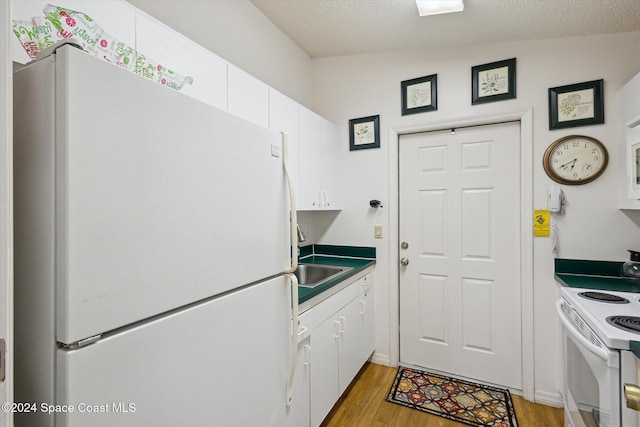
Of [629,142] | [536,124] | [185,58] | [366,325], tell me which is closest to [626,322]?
[629,142]

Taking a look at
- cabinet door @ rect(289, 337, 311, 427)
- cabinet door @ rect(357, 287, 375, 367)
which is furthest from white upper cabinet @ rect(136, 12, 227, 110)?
cabinet door @ rect(357, 287, 375, 367)

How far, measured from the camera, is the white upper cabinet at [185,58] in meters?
1.19

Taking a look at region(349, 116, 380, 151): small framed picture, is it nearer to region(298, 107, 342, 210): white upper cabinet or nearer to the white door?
region(298, 107, 342, 210): white upper cabinet

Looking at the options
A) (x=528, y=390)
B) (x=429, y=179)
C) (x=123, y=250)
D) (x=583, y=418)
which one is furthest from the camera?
(x=429, y=179)

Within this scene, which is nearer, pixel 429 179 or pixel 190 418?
pixel 190 418

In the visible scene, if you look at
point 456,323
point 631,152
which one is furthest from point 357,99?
point 456,323

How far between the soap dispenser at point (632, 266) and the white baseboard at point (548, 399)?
3.03 feet

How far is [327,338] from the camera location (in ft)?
5.93

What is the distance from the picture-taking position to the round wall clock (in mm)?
1915

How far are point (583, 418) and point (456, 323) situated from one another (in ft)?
3.40

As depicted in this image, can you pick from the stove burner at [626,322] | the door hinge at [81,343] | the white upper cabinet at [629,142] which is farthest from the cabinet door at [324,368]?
the white upper cabinet at [629,142]

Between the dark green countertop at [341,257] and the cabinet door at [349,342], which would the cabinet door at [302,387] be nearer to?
the cabinet door at [349,342]

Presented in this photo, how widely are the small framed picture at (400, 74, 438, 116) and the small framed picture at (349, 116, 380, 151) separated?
26 centimetres

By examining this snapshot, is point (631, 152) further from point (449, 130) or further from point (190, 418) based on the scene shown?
point (190, 418)
